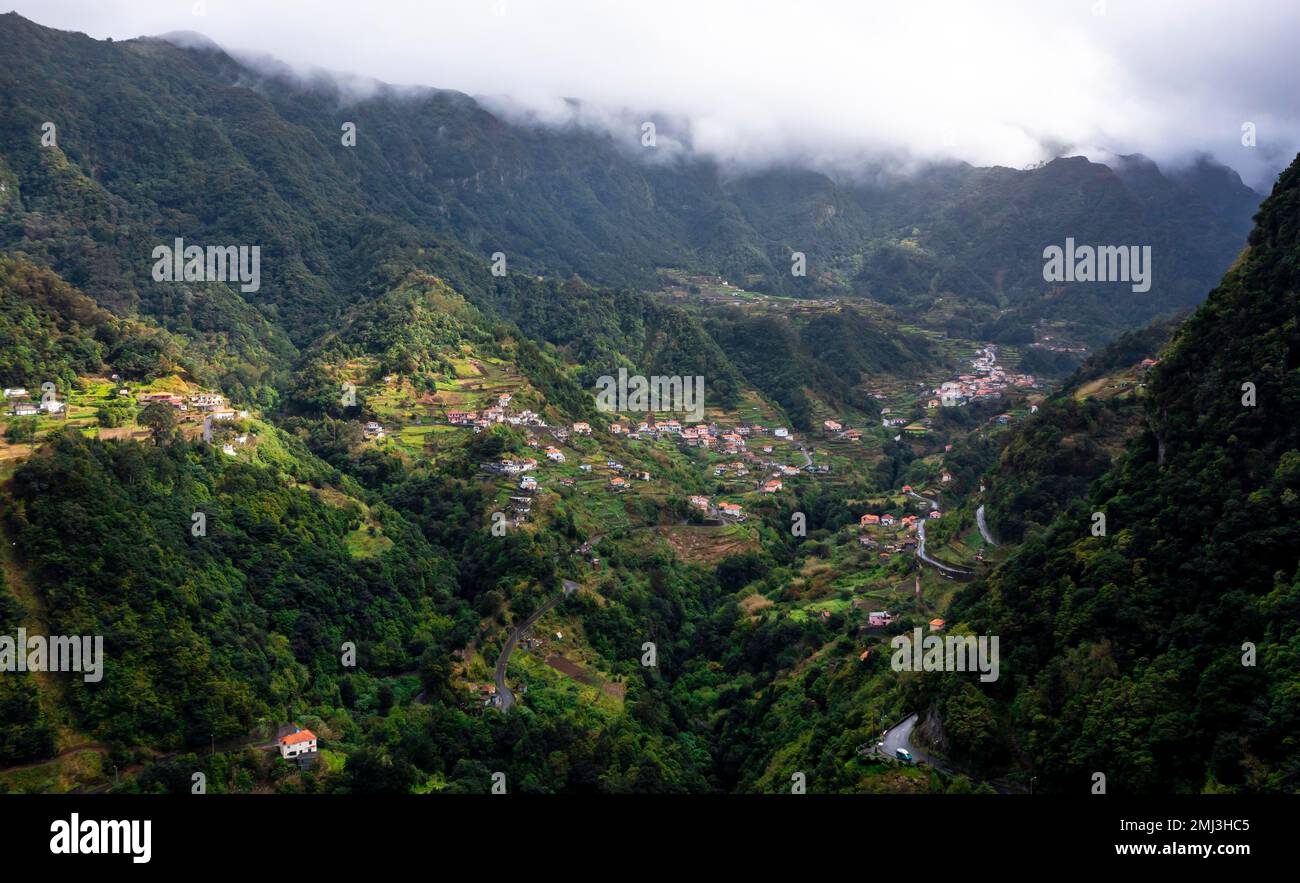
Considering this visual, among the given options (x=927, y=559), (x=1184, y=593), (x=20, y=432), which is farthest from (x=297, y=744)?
A: (x=927, y=559)

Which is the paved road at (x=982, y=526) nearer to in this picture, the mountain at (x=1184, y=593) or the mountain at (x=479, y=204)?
the mountain at (x=1184, y=593)

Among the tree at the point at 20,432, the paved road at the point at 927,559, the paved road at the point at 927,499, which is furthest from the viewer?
the paved road at the point at 927,499

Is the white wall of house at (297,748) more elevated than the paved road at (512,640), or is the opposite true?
the paved road at (512,640)

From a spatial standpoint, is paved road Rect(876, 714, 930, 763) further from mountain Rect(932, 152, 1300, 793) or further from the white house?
the white house

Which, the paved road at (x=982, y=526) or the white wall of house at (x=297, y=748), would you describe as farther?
the paved road at (x=982, y=526)

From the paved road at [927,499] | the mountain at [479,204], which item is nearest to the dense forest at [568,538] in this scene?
the paved road at [927,499]

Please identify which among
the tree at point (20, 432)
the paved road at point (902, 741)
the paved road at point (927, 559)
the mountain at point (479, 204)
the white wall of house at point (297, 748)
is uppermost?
the mountain at point (479, 204)

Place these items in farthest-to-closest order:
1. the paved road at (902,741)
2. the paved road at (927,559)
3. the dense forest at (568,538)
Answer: the paved road at (927,559) < the paved road at (902,741) < the dense forest at (568,538)
